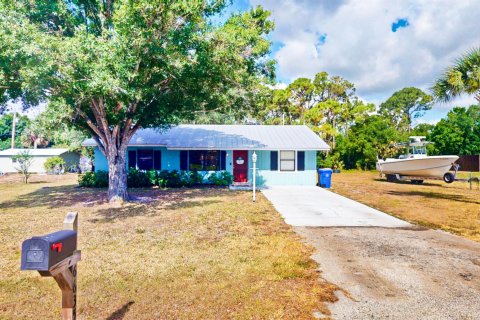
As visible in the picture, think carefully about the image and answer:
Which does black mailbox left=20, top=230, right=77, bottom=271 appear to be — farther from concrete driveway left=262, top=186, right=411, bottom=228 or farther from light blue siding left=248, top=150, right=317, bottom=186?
light blue siding left=248, top=150, right=317, bottom=186

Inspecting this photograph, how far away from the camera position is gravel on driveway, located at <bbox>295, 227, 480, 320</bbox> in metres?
4.09

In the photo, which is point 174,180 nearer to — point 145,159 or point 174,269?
point 145,159

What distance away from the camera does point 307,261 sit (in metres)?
5.85

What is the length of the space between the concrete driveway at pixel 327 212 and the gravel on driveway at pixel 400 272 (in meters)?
0.88

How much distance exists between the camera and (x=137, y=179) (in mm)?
17828

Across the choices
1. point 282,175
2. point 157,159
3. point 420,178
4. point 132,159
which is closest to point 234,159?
point 282,175

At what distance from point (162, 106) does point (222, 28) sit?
12.5 ft

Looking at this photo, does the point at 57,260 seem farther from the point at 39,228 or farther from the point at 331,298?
the point at 39,228

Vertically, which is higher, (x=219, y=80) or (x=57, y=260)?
(x=219, y=80)

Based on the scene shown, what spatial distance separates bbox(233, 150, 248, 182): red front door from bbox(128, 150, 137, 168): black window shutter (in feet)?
20.9

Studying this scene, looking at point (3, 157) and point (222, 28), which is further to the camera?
point (3, 157)

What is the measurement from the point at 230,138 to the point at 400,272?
1516 centimetres

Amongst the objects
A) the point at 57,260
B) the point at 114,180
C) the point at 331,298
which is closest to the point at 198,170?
the point at 114,180

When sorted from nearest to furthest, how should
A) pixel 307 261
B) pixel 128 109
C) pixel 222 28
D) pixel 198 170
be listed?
pixel 307 261, pixel 222 28, pixel 128 109, pixel 198 170
